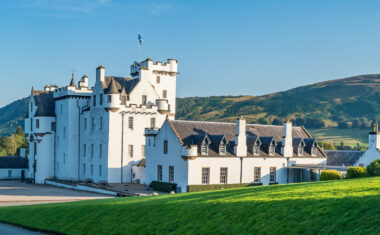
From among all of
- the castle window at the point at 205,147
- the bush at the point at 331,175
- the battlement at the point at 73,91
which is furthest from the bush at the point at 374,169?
the battlement at the point at 73,91

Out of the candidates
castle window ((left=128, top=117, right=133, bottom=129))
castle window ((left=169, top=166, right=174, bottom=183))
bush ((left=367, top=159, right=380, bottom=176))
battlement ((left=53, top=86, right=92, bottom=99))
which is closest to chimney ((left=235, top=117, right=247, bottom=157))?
castle window ((left=169, top=166, right=174, bottom=183))

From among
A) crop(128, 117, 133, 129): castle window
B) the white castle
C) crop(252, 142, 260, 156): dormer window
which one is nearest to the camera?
crop(252, 142, 260, 156): dormer window

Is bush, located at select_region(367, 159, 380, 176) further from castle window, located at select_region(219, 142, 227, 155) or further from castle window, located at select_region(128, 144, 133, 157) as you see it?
castle window, located at select_region(128, 144, 133, 157)

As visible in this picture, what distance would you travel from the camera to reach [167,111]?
69875 mm

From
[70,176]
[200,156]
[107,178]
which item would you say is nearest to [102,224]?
[200,156]

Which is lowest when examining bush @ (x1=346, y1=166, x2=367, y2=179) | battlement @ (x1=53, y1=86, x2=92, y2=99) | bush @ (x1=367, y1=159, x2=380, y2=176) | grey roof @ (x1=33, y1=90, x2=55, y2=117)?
bush @ (x1=346, y1=166, x2=367, y2=179)

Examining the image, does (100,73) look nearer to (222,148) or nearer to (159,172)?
(159,172)

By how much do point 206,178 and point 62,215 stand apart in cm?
2611

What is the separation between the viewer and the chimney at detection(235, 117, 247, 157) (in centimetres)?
5581

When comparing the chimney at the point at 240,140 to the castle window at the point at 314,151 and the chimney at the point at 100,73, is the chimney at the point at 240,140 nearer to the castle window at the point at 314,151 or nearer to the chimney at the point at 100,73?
the castle window at the point at 314,151

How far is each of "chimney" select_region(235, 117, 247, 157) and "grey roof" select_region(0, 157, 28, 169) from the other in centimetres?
4716

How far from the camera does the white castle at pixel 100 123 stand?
219ft

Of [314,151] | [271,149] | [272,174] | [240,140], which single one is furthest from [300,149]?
[240,140]

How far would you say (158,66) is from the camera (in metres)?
75.8
